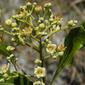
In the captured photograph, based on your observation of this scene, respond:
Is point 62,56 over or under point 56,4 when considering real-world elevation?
under

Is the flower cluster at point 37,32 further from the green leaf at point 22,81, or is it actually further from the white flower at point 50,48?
the green leaf at point 22,81

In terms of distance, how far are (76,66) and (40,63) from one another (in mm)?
3547

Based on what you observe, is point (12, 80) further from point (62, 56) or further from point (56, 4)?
point (56, 4)

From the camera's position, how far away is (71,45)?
86.0 inches

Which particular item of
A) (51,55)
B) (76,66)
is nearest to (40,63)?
(51,55)

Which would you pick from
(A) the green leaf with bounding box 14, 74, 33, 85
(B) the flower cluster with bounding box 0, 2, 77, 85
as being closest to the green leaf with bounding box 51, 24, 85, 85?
(B) the flower cluster with bounding box 0, 2, 77, 85

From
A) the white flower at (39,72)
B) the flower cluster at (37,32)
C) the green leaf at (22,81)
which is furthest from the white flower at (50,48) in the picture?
the green leaf at (22,81)

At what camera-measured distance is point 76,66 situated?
218 inches

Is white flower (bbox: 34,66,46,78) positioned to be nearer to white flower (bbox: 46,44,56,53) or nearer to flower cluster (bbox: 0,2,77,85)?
flower cluster (bbox: 0,2,77,85)

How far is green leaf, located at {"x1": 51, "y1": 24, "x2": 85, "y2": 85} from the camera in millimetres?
2133

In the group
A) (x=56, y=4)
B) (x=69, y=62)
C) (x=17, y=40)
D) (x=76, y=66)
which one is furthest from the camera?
(x=56, y=4)

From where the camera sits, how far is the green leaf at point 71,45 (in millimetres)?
2133

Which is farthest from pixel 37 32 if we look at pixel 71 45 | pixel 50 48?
pixel 71 45

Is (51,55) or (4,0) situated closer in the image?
(51,55)
